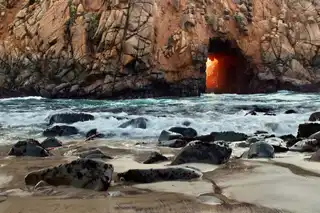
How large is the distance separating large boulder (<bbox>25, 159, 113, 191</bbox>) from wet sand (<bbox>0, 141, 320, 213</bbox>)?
10 cm

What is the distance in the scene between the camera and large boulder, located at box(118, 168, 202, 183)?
14.1 ft

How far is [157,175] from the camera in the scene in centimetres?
433

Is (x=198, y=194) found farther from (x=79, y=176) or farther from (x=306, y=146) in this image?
(x=306, y=146)

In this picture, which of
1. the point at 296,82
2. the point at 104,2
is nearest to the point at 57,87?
the point at 104,2

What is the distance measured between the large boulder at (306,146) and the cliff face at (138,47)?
15.9 meters

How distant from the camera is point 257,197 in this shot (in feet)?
11.5

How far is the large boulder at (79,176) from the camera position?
3973 millimetres

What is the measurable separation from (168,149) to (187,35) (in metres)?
17.1

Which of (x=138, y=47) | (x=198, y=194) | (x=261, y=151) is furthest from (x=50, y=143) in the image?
(x=138, y=47)

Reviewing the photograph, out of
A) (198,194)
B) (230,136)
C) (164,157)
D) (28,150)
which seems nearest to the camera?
(198,194)

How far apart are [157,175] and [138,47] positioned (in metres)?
18.0

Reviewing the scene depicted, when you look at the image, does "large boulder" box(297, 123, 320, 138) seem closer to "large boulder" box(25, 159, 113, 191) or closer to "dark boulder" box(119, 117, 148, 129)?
"dark boulder" box(119, 117, 148, 129)

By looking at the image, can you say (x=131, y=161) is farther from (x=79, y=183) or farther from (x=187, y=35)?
(x=187, y=35)

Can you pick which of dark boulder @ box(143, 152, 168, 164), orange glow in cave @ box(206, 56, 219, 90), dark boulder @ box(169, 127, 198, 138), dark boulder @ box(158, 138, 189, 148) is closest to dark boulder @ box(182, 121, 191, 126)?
dark boulder @ box(169, 127, 198, 138)
